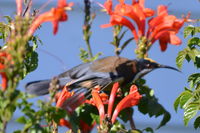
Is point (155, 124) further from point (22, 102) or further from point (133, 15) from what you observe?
point (22, 102)

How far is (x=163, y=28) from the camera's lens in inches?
60.7

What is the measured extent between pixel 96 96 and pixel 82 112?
127 millimetres

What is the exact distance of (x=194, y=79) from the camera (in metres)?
1.90

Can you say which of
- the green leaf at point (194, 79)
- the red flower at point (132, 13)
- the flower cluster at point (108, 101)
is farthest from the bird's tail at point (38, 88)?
the green leaf at point (194, 79)

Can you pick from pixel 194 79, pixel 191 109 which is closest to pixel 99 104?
pixel 191 109

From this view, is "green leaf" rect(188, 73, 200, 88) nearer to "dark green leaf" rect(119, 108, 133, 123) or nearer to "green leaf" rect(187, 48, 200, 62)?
"green leaf" rect(187, 48, 200, 62)

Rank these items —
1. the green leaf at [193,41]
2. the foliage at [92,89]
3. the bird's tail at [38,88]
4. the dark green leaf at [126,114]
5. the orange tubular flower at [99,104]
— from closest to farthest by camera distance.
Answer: the foliage at [92,89] → the bird's tail at [38,88] → the orange tubular flower at [99,104] → the dark green leaf at [126,114] → the green leaf at [193,41]

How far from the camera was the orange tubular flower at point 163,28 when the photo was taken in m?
1.53

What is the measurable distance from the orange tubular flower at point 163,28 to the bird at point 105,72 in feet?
0.50

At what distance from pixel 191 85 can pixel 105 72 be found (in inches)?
23.3

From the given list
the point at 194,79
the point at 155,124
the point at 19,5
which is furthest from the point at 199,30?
the point at 155,124

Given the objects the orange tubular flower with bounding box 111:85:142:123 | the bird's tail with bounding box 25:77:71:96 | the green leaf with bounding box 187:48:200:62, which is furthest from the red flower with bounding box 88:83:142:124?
the green leaf with bounding box 187:48:200:62

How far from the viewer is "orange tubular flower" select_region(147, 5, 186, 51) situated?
1.53 m

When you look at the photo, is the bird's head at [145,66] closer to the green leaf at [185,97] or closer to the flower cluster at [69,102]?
the flower cluster at [69,102]
